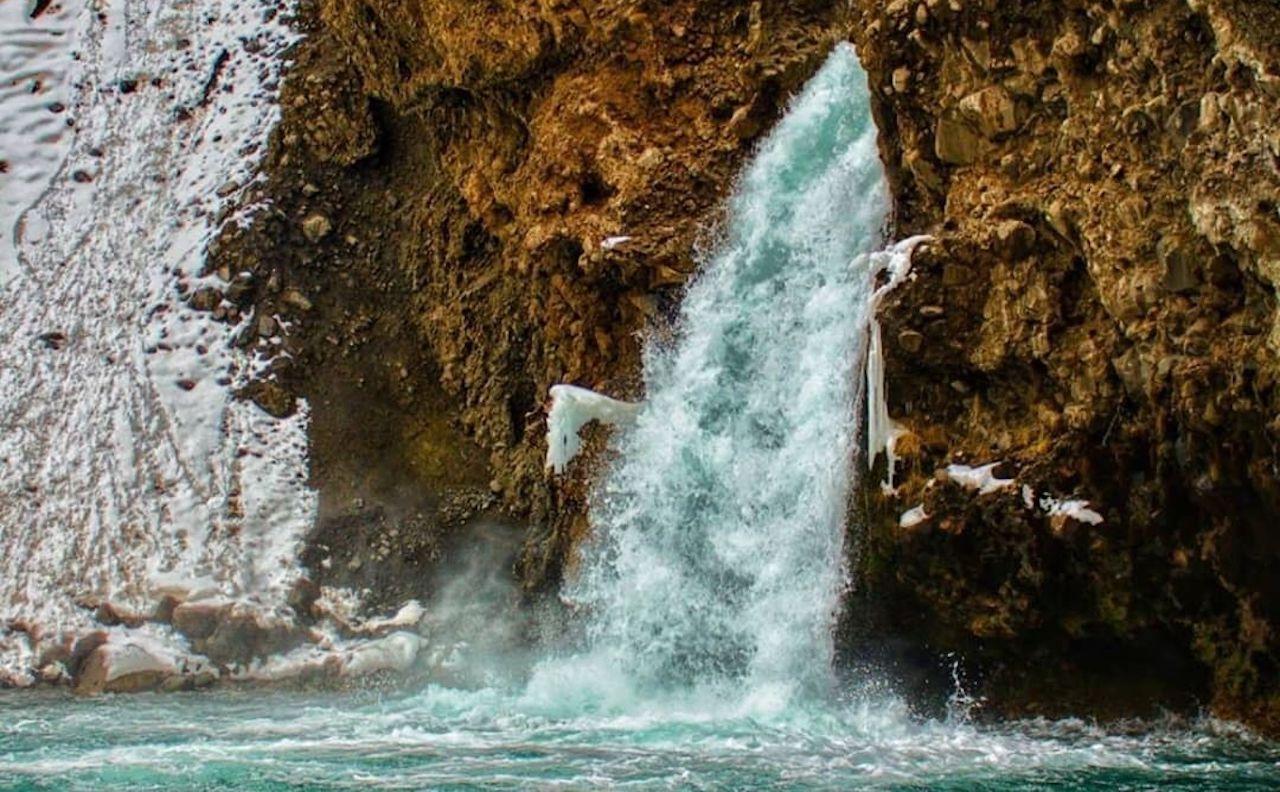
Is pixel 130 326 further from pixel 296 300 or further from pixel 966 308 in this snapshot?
pixel 966 308

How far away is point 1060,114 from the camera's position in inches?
553

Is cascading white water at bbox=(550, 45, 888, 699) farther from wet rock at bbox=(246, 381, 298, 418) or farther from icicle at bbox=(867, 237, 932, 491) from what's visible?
wet rock at bbox=(246, 381, 298, 418)

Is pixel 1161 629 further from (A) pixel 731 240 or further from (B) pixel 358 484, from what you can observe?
(B) pixel 358 484

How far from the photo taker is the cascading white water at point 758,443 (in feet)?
52.9

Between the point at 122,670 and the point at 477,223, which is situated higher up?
the point at 477,223

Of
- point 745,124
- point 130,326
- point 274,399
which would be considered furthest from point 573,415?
point 130,326

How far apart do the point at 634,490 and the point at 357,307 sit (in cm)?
783

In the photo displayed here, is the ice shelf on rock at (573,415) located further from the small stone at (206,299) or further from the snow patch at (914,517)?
the small stone at (206,299)

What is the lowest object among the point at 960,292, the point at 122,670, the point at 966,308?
the point at 122,670

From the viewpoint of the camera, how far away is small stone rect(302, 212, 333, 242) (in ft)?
81.7

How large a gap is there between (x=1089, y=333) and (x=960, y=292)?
136cm

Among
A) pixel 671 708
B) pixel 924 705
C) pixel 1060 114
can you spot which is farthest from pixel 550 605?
pixel 1060 114

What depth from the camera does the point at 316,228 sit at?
81.8 feet

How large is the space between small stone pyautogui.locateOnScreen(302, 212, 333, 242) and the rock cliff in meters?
2.36
